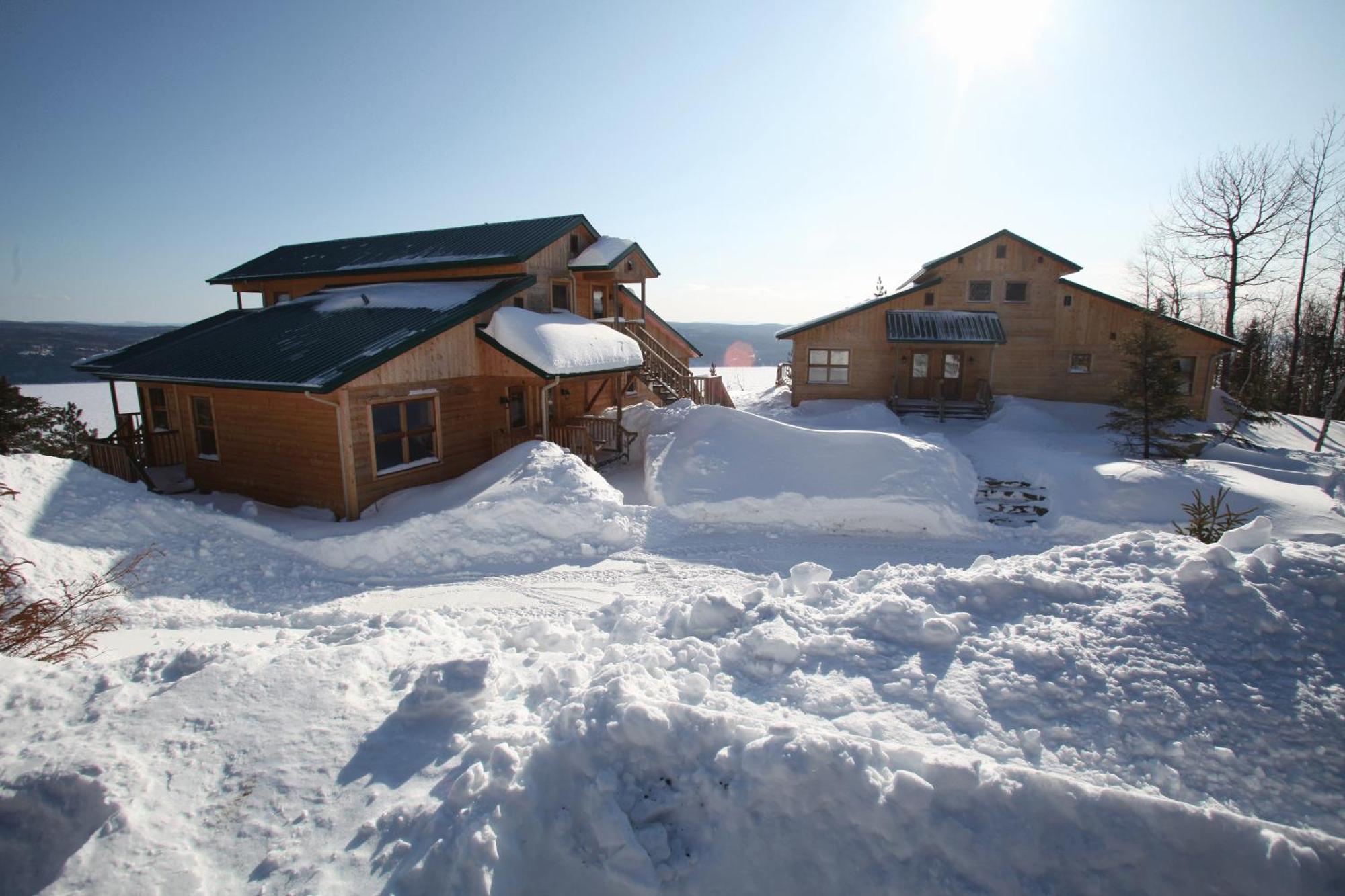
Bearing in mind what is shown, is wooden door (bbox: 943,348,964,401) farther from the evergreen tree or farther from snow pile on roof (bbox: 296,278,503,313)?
the evergreen tree

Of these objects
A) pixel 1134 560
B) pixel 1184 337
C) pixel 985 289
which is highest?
pixel 985 289

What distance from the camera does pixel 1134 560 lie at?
6.34m

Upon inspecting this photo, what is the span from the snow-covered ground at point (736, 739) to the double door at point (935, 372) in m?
17.9

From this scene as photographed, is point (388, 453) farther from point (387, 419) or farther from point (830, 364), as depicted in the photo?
point (830, 364)

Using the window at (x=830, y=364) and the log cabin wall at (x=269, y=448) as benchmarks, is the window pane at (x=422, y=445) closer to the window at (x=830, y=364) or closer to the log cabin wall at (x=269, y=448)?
the log cabin wall at (x=269, y=448)

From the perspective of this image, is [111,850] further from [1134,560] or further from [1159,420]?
[1159,420]

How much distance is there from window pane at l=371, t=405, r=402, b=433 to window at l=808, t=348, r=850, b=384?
15.2 metres

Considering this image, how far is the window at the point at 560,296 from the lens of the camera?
19219 millimetres

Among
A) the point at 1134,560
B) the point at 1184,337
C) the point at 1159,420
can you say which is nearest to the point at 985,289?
the point at 1184,337

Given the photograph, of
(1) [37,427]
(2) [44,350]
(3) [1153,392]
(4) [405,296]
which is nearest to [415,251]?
(4) [405,296]

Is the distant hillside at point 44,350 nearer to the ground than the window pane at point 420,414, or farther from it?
farther from it

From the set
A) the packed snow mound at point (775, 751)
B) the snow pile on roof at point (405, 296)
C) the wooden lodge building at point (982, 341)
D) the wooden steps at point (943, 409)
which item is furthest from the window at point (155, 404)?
the wooden steps at point (943, 409)

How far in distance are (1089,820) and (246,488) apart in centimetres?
1564

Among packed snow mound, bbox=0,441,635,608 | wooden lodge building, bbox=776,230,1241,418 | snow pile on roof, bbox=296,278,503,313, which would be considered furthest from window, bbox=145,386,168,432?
wooden lodge building, bbox=776,230,1241,418
